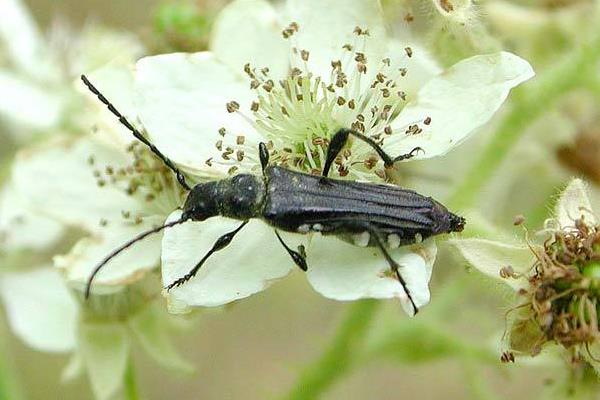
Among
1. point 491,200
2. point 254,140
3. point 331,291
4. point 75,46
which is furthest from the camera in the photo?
point 75,46

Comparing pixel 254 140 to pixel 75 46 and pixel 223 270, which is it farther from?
pixel 75 46

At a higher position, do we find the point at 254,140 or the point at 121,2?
the point at 254,140

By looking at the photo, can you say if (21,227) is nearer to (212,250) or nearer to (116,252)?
(116,252)

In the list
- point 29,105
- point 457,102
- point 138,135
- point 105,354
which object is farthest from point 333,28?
point 29,105

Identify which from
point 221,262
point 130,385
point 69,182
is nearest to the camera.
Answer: point 221,262

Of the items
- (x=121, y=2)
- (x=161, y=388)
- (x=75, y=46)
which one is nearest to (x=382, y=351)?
(x=75, y=46)

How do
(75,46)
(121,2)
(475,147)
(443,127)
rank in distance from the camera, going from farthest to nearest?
(121,2) < (75,46) < (475,147) < (443,127)
